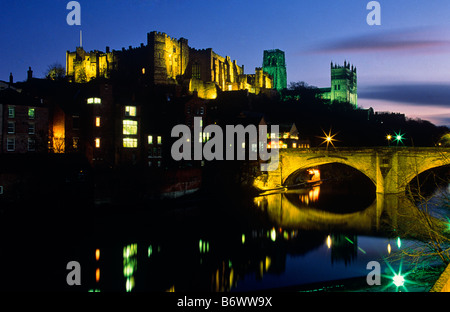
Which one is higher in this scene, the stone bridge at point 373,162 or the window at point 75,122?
the window at point 75,122

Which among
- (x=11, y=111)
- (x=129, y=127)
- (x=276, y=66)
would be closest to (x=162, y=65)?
(x=129, y=127)

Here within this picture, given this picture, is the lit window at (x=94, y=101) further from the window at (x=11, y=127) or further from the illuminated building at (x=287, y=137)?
the illuminated building at (x=287, y=137)

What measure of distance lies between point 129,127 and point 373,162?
1129 inches

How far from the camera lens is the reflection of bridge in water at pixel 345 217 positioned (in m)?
31.9

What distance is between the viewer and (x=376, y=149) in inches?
1837

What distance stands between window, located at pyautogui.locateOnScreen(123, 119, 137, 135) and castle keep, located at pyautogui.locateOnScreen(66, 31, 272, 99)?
2982cm

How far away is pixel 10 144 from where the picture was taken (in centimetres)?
3606

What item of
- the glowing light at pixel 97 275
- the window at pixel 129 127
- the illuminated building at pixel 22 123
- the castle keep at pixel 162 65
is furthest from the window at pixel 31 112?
the castle keep at pixel 162 65

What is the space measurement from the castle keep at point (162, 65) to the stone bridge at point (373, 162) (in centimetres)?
2823

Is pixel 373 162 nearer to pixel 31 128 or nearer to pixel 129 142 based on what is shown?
pixel 129 142

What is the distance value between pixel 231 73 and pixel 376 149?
5712cm

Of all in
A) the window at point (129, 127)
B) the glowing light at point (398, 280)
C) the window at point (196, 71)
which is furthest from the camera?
the window at point (196, 71)

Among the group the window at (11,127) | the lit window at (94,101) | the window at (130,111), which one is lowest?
the window at (11,127)

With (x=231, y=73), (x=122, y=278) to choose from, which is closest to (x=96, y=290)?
(x=122, y=278)
